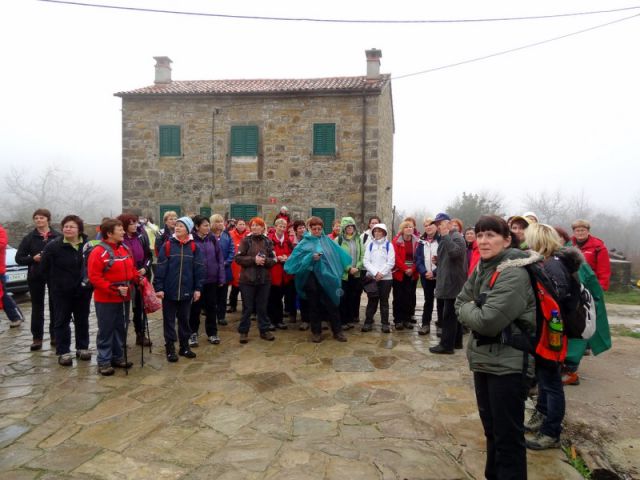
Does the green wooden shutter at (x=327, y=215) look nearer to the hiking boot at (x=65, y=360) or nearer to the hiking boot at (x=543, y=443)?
the hiking boot at (x=65, y=360)

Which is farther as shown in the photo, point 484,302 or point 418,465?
point 418,465

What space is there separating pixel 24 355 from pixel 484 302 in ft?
18.5

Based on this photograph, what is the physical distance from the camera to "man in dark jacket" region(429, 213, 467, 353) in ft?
18.7

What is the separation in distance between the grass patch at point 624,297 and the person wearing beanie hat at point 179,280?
377 inches

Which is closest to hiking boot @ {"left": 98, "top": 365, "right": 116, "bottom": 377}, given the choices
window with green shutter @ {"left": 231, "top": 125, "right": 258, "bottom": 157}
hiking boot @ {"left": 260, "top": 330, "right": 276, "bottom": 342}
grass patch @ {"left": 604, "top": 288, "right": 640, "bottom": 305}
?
hiking boot @ {"left": 260, "top": 330, "right": 276, "bottom": 342}

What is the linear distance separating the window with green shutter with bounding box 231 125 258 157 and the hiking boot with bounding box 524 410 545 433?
13472 mm

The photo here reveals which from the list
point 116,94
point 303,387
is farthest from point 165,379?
point 116,94

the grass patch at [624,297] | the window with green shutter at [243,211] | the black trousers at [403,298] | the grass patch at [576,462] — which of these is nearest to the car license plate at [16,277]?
the black trousers at [403,298]

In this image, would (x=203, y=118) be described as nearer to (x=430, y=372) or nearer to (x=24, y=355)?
(x=24, y=355)

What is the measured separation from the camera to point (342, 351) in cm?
575

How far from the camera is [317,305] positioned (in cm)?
625

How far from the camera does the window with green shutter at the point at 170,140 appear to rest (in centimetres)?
1588

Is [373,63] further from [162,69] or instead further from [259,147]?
[162,69]

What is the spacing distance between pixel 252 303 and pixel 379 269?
2001 mm
